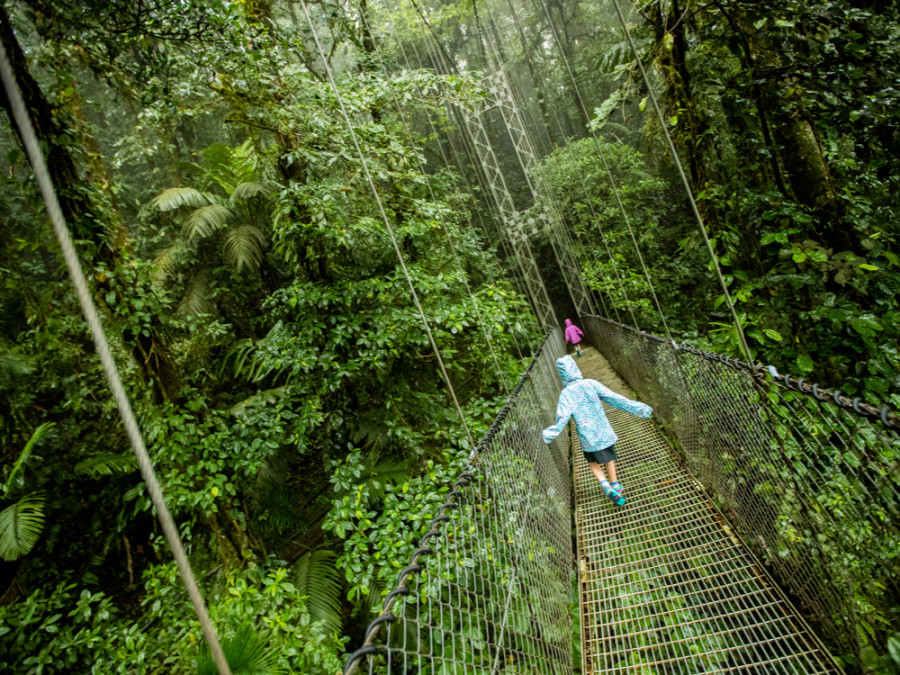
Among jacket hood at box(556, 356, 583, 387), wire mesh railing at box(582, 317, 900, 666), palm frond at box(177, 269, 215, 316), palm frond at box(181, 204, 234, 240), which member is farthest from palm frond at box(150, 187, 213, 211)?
wire mesh railing at box(582, 317, 900, 666)

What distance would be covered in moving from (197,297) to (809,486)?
5751mm

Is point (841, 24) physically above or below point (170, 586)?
above

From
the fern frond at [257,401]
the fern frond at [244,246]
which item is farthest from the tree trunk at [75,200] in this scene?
the fern frond at [244,246]

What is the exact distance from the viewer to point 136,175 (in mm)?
7801

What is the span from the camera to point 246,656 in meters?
1.85

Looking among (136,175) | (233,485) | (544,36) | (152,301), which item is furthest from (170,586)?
(544,36)

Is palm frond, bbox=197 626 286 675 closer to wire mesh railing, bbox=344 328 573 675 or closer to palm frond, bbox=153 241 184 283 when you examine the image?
wire mesh railing, bbox=344 328 573 675

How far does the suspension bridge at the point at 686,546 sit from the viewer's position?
121 centimetres

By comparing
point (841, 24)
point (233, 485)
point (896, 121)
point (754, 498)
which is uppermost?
point (841, 24)

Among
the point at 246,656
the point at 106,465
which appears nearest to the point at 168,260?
the point at 106,465

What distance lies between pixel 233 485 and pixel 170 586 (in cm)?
A: 60

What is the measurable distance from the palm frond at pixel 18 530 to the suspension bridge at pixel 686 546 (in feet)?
7.80

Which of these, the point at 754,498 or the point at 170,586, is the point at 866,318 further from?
the point at 170,586

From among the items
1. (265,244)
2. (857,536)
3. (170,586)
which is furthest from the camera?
(265,244)
